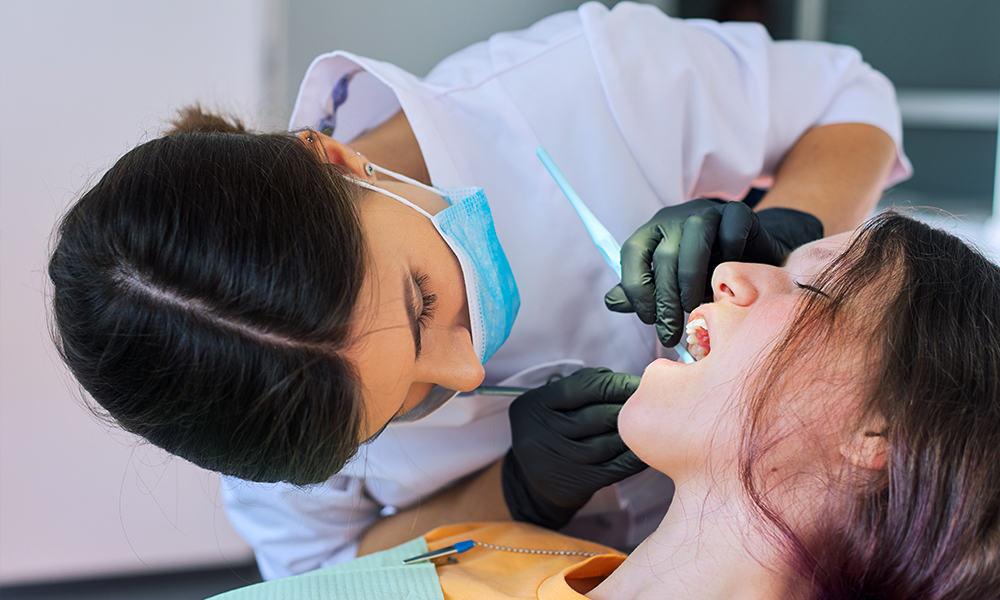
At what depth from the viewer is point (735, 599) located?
0.88m

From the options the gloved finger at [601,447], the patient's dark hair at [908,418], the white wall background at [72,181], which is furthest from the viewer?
the white wall background at [72,181]

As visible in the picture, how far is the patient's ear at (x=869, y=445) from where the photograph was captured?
0.81 meters

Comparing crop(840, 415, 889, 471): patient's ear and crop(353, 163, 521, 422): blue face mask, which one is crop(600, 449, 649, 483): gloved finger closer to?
crop(353, 163, 521, 422): blue face mask

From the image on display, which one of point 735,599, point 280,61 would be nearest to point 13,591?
point 280,61

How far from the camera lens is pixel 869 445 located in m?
0.81

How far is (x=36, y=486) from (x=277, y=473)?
1.24 metres

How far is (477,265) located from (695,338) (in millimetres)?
253

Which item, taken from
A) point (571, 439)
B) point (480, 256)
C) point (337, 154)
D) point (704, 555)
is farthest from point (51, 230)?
point (704, 555)

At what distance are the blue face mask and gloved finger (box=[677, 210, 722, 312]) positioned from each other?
0.21m

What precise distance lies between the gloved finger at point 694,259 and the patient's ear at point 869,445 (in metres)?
0.24

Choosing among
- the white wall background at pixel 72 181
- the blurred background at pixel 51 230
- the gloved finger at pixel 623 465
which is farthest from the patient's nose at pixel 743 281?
the white wall background at pixel 72 181

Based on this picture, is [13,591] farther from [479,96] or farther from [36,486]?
[479,96]

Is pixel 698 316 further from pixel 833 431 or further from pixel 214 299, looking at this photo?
pixel 214 299

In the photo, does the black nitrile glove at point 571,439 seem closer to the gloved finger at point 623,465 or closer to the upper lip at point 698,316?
the gloved finger at point 623,465
